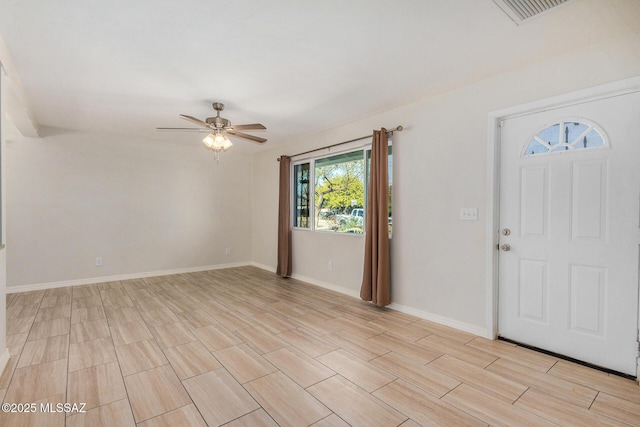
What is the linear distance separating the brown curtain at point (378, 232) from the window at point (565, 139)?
1.45 meters

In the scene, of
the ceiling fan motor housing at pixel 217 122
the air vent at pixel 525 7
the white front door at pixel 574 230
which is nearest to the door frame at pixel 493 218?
the white front door at pixel 574 230

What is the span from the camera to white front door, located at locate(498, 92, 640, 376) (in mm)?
2188

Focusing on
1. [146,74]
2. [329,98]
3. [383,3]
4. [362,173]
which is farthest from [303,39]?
[362,173]

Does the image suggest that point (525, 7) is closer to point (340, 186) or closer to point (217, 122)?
point (217, 122)

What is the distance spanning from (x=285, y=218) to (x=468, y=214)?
319 cm

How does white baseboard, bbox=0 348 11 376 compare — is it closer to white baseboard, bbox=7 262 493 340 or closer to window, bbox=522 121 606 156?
white baseboard, bbox=7 262 493 340

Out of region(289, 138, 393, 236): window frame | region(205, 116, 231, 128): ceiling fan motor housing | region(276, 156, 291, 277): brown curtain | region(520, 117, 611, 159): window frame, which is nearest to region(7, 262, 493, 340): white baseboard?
region(276, 156, 291, 277): brown curtain

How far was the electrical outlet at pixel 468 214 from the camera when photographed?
116 inches

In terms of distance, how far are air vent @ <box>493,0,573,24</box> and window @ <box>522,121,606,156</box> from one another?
3.43 ft

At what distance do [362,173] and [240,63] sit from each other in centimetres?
220

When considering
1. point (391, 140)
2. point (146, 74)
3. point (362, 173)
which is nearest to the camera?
point (146, 74)

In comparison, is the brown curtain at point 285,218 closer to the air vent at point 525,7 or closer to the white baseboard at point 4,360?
the white baseboard at point 4,360

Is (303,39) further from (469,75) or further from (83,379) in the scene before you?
(83,379)

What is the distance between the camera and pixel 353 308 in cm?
372
